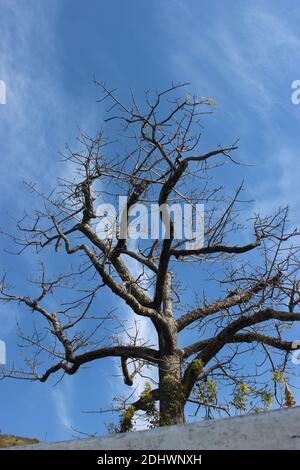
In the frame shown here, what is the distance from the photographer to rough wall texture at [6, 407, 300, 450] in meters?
1.85

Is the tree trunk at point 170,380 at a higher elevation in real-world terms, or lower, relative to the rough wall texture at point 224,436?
higher

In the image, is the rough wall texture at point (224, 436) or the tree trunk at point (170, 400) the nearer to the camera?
the rough wall texture at point (224, 436)

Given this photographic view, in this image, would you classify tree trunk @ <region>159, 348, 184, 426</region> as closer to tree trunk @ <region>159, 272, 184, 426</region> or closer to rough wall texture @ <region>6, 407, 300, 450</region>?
tree trunk @ <region>159, 272, 184, 426</region>

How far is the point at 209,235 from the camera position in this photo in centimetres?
662

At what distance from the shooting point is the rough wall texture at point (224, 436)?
6.06ft

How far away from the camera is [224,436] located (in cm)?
190

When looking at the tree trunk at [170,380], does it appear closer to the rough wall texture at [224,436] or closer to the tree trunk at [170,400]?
the tree trunk at [170,400]

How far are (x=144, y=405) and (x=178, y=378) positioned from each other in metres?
0.47

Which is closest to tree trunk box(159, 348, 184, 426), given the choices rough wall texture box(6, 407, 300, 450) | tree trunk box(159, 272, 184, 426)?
tree trunk box(159, 272, 184, 426)

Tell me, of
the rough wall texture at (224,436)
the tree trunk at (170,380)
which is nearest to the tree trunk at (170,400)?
the tree trunk at (170,380)
